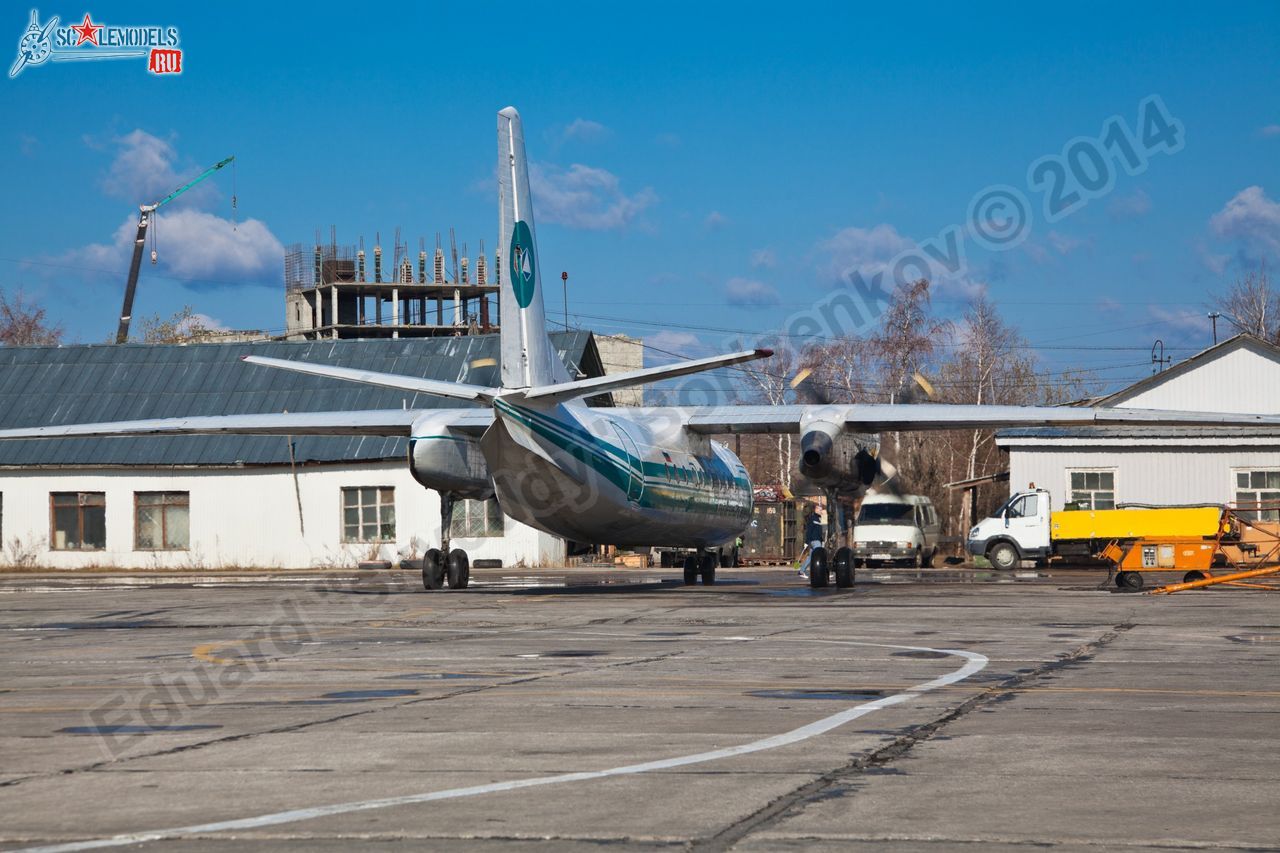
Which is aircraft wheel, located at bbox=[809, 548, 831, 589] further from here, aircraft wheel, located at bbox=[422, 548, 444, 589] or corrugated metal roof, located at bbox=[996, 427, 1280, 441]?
corrugated metal roof, located at bbox=[996, 427, 1280, 441]

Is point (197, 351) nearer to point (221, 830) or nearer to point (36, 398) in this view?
point (36, 398)

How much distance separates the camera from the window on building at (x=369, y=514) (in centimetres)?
4656

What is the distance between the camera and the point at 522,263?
24141 mm

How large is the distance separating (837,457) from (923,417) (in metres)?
1.90

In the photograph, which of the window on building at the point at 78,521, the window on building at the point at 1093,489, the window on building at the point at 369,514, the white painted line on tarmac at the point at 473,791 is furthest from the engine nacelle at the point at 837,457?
the window on building at the point at 78,521

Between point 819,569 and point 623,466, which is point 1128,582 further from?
point 623,466

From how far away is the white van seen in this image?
158 feet

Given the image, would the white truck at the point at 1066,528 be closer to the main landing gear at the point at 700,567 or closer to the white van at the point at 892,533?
the white van at the point at 892,533

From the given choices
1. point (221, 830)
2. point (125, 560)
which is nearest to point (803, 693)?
point (221, 830)

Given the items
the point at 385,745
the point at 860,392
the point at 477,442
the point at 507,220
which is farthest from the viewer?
the point at 860,392

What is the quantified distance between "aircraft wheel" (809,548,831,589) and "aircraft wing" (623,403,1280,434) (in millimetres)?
2623

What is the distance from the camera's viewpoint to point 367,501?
46969 mm

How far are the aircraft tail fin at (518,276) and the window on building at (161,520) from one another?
27228 mm

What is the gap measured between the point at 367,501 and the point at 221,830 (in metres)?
41.3
